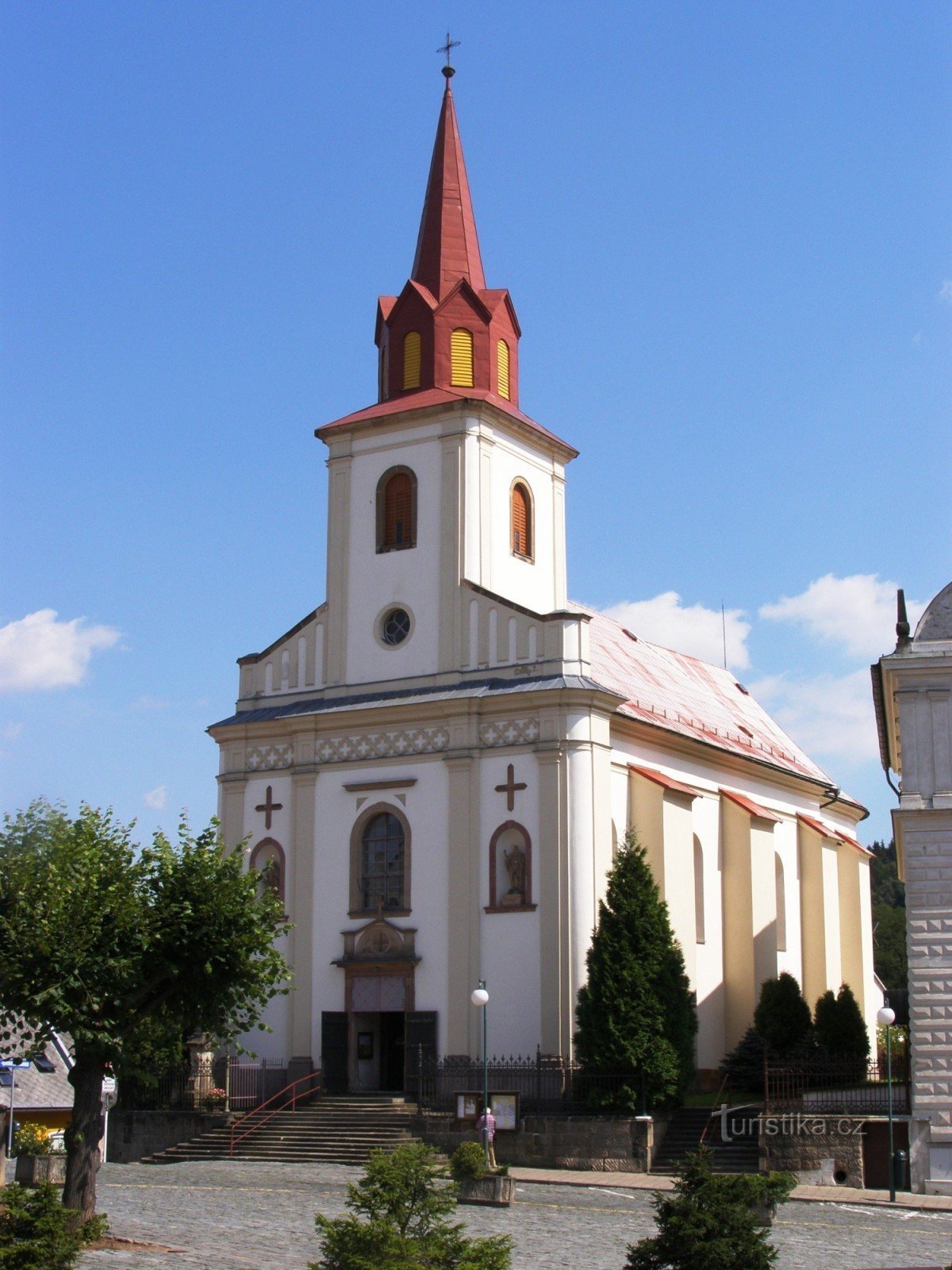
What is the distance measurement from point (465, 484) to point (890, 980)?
59.0 metres

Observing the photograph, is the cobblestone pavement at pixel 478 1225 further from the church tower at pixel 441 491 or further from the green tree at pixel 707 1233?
the church tower at pixel 441 491

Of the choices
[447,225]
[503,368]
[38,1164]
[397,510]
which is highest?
[447,225]

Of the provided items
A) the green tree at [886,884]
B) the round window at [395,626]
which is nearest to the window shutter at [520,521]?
the round window at [395,626]

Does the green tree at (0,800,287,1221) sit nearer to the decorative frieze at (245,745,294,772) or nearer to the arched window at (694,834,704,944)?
the decorative frieze at (245,745,294,772)

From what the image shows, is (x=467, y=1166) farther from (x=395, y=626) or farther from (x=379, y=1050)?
(x=395, y=626)

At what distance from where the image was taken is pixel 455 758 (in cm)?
3662

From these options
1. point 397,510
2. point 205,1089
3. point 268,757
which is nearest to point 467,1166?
point 205,1089

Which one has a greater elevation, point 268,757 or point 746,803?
point 268,757

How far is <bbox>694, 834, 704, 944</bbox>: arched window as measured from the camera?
39656mm

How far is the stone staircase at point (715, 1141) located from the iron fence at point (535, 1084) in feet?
3.18

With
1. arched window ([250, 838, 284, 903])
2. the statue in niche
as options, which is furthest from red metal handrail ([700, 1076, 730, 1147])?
arched window ([250, 838, 284, 903])

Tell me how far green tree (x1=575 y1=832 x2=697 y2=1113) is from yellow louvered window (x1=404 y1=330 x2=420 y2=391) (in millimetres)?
13709

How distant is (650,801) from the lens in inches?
1490

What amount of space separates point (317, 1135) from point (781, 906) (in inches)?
690
